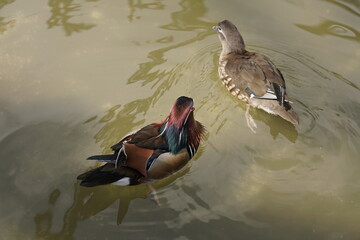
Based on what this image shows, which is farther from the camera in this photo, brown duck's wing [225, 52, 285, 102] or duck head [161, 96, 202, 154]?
brown duck's wing [225, 52, 285, 102]

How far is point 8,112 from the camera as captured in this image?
3926 mm

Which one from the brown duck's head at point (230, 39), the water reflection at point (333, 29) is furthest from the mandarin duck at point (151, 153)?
the water reflection at point (333, 29)

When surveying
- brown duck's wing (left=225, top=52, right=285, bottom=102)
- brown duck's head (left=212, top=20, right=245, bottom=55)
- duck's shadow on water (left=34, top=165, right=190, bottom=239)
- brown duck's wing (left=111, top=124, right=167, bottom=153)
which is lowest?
duck's shadow on water (left=34, top=165, right=190, bottom=239)

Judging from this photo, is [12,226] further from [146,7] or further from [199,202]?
[146,7]

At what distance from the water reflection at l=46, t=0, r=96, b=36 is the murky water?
2cm

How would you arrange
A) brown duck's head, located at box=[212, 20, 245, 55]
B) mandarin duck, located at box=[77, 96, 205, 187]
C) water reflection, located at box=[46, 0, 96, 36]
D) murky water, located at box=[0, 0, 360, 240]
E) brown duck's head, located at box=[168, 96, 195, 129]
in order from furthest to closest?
water reflection, located at box=[46, 0, 96, 36] < brown duck's head, located at box=[212, 20, 245, 55] < brown duck's head, located at box=[168, 96, 195, 129] < murky water, located at box=[0, 0, 360, 240] < mandarin duck, located at box=[77, 96, 205, 187]

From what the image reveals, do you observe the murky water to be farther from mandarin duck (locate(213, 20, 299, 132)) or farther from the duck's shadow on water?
mandarin duck (locate(213, 20, 299, 132))

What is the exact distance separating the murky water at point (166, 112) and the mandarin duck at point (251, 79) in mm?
156

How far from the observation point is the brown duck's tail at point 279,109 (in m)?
3.83

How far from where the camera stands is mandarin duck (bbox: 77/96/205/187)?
10.6 ft

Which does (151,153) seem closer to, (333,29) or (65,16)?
(65,16)

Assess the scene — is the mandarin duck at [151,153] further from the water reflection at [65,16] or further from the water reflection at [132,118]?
the water reflection at [65,16]

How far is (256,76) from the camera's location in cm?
402

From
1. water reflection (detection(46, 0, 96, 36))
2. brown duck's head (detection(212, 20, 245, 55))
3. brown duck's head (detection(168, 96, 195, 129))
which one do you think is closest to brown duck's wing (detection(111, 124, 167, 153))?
brown duck's head (detection(168, 96, 195, 129))
